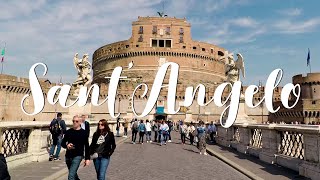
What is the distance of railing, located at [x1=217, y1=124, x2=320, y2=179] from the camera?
6.36 metres

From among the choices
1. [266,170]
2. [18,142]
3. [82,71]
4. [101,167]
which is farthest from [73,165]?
[82,71]

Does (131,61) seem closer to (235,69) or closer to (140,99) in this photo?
(140,99)

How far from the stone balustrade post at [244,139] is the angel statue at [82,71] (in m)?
7.08

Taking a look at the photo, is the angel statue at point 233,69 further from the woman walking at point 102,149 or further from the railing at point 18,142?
the woman walking at point 102,149

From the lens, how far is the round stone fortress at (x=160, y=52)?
235 ft

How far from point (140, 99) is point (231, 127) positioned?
4601 cm

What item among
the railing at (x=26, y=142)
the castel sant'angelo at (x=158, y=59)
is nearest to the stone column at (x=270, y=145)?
the railing at (x=26, y=142)

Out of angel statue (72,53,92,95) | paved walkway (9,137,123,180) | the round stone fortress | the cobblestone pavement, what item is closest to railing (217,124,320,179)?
the cobblestone pavement

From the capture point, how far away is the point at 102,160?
5410 mm

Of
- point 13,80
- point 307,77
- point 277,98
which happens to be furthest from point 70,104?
point 277,98

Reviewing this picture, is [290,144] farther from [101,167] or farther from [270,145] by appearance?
[101,167]

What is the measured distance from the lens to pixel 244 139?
459 inches

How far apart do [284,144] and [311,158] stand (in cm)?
204

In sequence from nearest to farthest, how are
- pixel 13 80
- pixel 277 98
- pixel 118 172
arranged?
pixel 118 172, pixel 13 80, pixel 277 98
